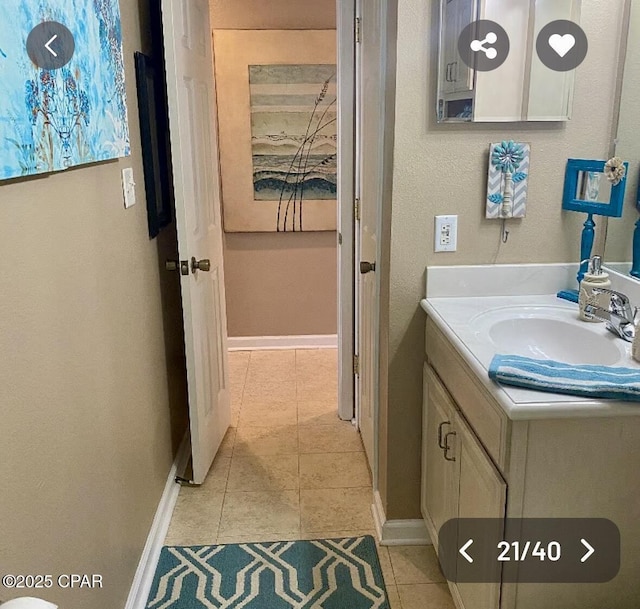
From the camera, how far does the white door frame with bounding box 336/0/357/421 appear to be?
2.73m

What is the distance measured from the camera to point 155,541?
7.07 ft

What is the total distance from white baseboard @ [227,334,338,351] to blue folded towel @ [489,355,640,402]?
9.57ft

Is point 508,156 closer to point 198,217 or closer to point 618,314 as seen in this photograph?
point 618,314

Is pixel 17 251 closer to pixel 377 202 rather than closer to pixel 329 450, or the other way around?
pixel 377 202

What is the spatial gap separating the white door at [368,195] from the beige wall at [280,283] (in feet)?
3.93

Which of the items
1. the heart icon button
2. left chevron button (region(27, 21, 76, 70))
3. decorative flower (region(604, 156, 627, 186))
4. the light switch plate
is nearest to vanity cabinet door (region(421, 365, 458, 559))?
the light switch plate

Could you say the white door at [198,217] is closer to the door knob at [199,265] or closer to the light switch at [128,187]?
the door knob at [199,265]

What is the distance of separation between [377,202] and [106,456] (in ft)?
3.76

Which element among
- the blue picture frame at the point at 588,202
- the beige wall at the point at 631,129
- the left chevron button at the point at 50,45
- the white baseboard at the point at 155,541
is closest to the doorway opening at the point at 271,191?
the white baseboard at the point at 155,541

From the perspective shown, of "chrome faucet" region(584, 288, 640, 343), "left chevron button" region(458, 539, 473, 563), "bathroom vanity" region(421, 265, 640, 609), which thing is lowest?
"left chevron button" region(458, 539, 473, 563)

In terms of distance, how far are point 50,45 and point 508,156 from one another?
1.28 metres

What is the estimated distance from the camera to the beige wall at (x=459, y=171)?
181 cm

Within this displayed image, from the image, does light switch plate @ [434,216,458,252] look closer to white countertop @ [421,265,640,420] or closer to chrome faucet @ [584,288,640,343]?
white countertop @ [421,265,640,420]

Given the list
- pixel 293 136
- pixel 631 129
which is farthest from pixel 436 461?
pixel 293 136
